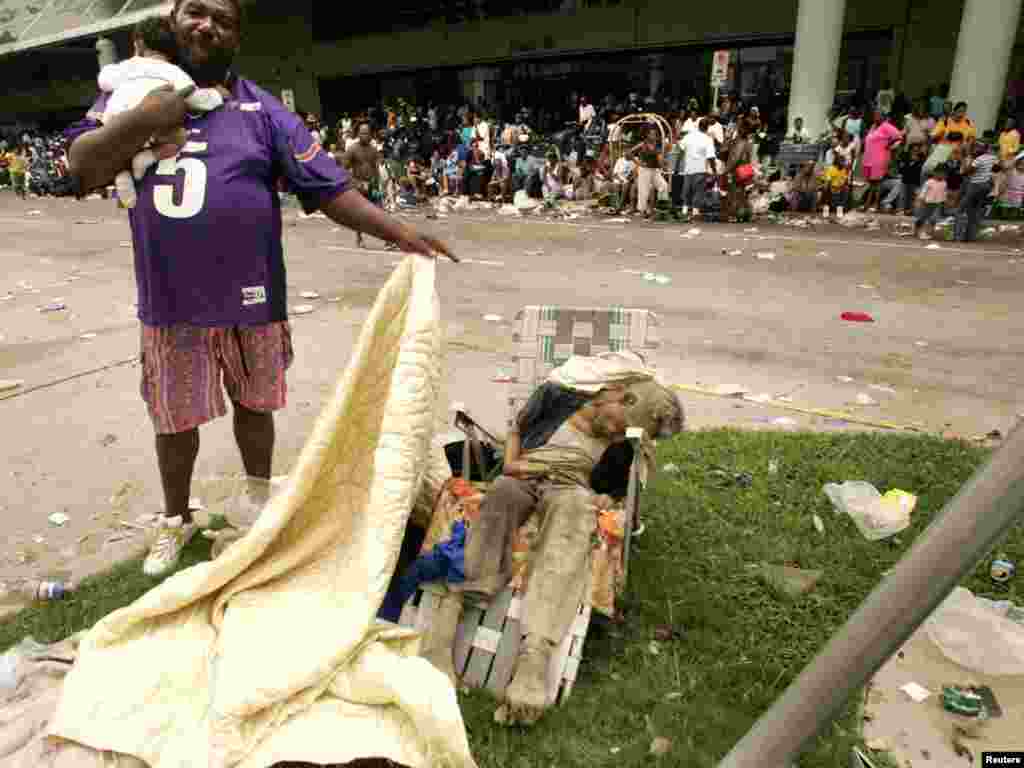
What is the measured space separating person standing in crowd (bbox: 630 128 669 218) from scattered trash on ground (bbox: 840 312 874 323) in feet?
25.9

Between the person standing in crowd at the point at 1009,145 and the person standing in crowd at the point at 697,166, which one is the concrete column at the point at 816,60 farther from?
the person standing in crowd at the point at 1009,145

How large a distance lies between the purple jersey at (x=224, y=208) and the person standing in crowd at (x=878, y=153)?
13.5 meters

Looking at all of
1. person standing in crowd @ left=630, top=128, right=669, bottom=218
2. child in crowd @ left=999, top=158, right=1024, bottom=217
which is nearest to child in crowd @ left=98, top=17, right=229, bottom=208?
person standing in crowd @ left=630, top=128, right=669, bottom=218

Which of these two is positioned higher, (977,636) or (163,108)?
(163,108)

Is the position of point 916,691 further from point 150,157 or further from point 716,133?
point 716,133

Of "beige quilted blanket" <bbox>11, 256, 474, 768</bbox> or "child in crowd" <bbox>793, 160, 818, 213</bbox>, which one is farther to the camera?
"child in crowd" <bbox>793, 160, 818, 213</bbox>

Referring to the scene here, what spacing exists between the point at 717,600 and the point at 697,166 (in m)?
11.8

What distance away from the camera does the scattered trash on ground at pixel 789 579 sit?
2951mm

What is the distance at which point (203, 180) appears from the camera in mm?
2490

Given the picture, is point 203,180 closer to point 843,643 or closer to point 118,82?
point 118,82

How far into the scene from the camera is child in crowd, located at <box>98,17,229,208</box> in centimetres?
234

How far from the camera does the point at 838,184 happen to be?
1348cm

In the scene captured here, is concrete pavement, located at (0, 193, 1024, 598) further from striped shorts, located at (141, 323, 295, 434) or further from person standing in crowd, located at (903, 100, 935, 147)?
person standing in crowd, located at (903, 100, 935, 147)

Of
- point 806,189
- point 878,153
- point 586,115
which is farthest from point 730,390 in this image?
point 586,115
